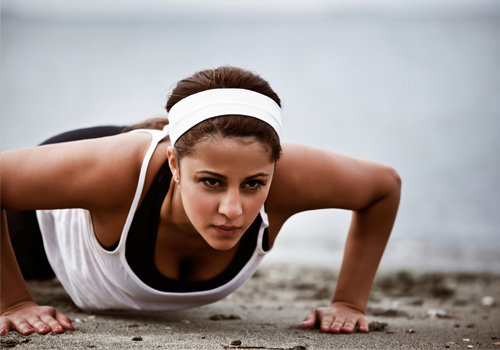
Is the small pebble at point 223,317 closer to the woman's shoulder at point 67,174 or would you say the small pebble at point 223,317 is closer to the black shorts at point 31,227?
the woman's shoulder at point 67,174

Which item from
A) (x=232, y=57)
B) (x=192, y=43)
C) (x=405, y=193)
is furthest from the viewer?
(x=192, y=43)

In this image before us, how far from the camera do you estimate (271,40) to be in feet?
110

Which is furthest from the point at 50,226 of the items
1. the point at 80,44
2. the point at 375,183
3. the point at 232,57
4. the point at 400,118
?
the point at 80,44

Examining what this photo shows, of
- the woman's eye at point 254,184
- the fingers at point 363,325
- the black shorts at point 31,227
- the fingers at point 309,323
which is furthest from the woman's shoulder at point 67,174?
the fingers at point 363,325

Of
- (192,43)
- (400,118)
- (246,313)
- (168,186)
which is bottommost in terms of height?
(246,313)

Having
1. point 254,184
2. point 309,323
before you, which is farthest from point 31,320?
point 309,323

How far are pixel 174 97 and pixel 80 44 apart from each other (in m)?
33.1

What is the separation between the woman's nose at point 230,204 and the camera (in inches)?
87.2

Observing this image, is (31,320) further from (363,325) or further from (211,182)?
(363,325)

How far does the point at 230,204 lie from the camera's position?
2.22 meters

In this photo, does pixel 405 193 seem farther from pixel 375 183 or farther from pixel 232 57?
pixel 232 57

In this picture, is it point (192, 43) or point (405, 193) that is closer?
point (405, 193)

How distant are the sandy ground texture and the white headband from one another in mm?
877

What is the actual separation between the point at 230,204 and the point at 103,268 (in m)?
0.92
